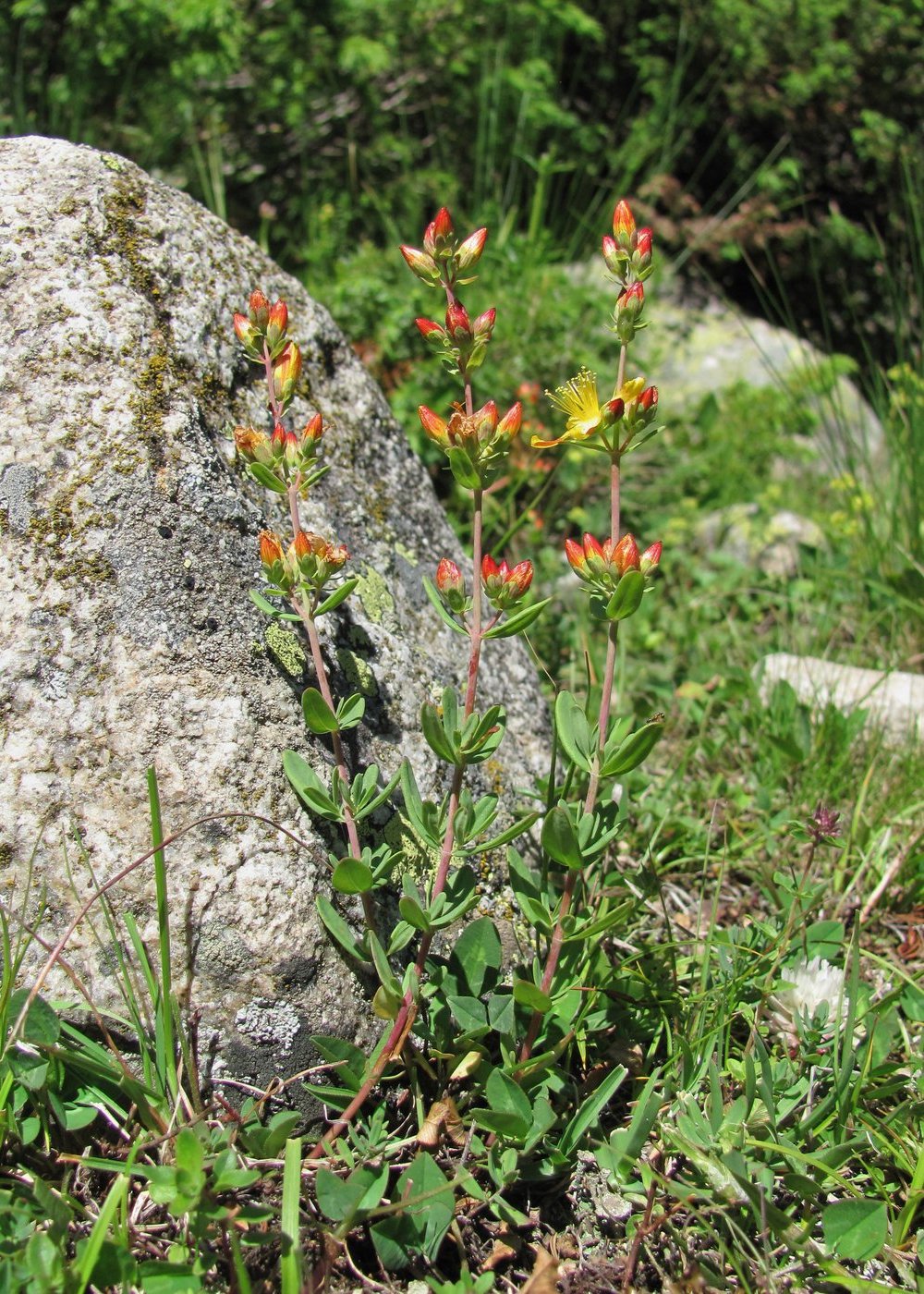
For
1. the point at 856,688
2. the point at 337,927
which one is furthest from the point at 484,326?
the point at 856,688

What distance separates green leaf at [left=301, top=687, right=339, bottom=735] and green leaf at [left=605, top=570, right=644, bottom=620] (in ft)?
1.55

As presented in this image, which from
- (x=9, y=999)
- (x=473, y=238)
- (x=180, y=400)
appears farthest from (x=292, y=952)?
(x=473, y=238)

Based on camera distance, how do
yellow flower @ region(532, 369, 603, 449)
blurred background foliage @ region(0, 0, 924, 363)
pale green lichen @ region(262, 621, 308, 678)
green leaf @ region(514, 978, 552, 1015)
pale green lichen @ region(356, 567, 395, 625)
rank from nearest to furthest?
green leaf @ region(514, 978, 552, 1015)
yellow flower @ region(532, 369, 603, 449)
pale green lichen @ region(262, 621, 308, 678)
pale green lichen @ region(356, 567, 395, 625)
blurred background foliage @ region(0, 0, 924, 363)

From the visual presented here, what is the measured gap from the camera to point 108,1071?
1.55 metres

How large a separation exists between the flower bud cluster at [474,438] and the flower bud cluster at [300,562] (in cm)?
25

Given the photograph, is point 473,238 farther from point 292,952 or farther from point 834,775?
point 834,775

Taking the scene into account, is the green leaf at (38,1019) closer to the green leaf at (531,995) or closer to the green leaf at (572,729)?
the green leaf at (531,995)

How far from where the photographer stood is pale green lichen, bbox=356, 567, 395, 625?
6.76 feet

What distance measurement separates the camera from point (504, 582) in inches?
63.2

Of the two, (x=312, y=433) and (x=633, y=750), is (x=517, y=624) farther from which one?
(x=312, y=433)

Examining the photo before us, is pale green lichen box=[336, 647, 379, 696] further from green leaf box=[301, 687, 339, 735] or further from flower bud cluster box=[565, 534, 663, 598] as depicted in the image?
flower bud cluster box=[565, 534, 663, 598]

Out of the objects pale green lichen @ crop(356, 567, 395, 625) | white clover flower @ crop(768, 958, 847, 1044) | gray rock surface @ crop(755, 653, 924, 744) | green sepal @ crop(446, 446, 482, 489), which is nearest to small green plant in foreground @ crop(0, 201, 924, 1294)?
green sepal @ crop(446, 446, 482, 489)

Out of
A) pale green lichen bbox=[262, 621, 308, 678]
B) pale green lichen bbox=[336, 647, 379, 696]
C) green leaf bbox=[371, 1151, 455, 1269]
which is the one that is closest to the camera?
green leaf bbox=[371, 1151, 455, 1269]

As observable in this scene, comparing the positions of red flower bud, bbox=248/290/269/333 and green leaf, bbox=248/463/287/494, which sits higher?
red flower bud, bbox=248/290/269/333
